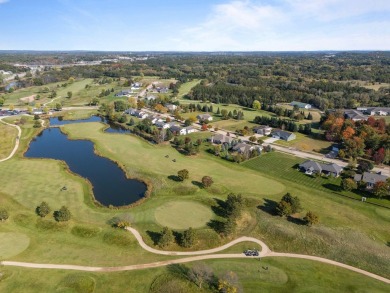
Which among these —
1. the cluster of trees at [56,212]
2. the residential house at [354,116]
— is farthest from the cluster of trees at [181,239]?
the residential house at [354,116]

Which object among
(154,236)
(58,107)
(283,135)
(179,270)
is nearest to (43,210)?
(154,236)

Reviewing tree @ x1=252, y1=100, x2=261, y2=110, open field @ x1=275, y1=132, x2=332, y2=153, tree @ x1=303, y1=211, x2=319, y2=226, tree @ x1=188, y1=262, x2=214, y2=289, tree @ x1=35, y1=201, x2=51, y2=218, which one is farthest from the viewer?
tree @ x1=252, y1=100, x2=261, y2=110

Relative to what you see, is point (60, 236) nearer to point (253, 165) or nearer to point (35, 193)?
point (35, 193)

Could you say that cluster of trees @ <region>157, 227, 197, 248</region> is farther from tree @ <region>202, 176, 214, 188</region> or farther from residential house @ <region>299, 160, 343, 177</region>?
residential house @ <region>299, 160, 343, 177</region>

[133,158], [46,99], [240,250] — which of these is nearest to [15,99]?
[46,99]

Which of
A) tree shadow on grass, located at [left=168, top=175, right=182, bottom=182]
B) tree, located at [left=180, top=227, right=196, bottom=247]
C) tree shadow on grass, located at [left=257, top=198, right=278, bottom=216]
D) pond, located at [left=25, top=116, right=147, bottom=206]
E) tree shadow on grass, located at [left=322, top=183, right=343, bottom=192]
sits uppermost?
tree, located at [left=180, top=227, right=196, bottom=247]

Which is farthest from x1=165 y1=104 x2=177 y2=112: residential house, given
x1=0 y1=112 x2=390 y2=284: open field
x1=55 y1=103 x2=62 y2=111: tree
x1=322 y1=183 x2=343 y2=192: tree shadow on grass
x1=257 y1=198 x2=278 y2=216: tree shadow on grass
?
x1=257 y1=198 x2=278 y2=216: tree shadow on grass

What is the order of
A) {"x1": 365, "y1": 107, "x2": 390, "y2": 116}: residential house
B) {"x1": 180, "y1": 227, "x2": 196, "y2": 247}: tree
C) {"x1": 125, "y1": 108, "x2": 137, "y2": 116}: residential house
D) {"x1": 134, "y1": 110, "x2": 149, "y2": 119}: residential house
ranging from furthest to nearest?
{"x1": 125, "y1": 108, "x2": 137, "y2": 116}: residential house
{"x1": 134, "y1": 110, "x2": 149, "y2": 119}: residential house
{"x1": 365, "y1": 107, "x2": 390, "y2": 116}: residential house
{"x1": 180, "y1": 227, "x2": 196, "y2": 247}: tree
